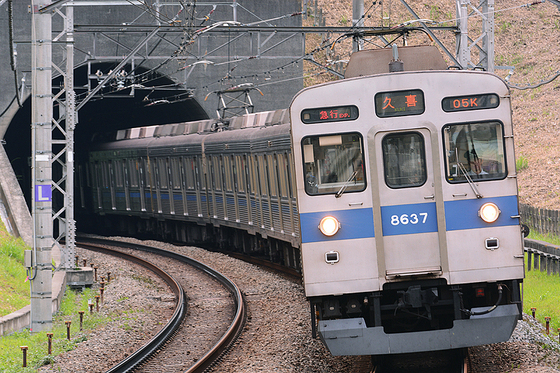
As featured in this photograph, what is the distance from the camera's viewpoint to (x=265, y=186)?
56.2 feet

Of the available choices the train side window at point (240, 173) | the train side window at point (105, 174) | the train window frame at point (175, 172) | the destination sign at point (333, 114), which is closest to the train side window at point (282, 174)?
the train side window at point (240, 173)

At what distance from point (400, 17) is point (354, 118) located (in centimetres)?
4944

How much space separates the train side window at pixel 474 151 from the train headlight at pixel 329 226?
3.77 feet

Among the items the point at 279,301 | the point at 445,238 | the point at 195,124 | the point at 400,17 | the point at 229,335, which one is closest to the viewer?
the point at 445,238

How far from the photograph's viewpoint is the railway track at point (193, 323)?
9.80m

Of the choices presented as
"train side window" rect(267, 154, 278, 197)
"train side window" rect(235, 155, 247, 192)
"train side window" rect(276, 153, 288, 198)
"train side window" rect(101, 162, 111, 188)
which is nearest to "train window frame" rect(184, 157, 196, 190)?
"train side window" rect(235, 155, 247, 192)

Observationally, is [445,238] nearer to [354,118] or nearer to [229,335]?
[354,118]

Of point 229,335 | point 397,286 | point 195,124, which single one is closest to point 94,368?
point 229,335

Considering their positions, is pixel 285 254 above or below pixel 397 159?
below

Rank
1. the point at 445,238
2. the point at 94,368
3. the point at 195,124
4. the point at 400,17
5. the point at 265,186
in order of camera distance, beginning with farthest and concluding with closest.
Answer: the point at 400,17, the point at 195,124, the point at 265,186, the point at 94,368, the point at 445,238

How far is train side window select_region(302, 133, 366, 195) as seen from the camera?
7.74 m

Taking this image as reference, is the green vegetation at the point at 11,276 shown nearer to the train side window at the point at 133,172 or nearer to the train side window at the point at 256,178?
the train side window at the point at 256,178

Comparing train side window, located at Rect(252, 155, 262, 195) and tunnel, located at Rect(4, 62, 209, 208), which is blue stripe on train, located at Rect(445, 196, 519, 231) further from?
tunnel, located at Rect(4, 62, 209, 208)

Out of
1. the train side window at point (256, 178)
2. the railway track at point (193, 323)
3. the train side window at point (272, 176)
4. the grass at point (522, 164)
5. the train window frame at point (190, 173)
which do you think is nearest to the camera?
the railway track at point (193, 323)
